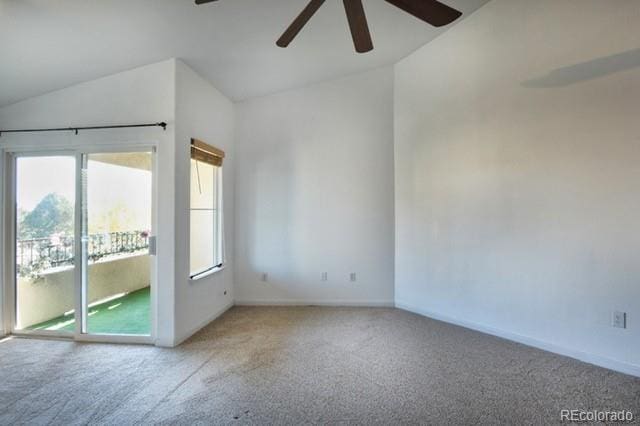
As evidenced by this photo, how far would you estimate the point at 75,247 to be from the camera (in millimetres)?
3430

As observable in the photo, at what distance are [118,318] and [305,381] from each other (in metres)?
2.26

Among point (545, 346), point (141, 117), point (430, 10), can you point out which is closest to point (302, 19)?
point (430, 10)

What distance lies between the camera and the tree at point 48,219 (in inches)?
138

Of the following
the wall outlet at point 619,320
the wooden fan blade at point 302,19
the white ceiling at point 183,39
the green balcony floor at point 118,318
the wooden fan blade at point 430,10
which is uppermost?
the white ceiling at point 183,39

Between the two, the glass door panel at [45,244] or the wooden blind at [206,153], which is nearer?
the glass door panel at [45,244]

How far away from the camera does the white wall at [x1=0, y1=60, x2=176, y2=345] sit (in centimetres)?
325

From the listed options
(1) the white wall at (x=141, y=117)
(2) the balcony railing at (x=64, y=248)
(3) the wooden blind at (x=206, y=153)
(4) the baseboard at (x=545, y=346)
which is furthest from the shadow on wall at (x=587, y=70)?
(2) the balcony railing at (x=64, y=248)

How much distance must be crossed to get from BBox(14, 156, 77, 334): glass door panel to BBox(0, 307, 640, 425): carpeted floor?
31 cm

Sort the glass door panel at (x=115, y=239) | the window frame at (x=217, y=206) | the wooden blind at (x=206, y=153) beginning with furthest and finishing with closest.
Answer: the window frame at (x=217, y=206)
the wooden blind at (x=206, y=153)
the glass door panel at (x=115, y=239)

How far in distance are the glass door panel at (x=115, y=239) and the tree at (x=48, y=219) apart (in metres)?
0.25

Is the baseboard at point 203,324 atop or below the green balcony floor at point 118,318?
below

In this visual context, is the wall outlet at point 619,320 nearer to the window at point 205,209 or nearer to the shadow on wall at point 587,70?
the shadow on wall at point 587,70

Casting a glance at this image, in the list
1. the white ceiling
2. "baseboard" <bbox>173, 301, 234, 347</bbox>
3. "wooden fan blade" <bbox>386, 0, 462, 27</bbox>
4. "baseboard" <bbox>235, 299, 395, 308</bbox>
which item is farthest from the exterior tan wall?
"wooden fan blade" <bbox>386, 0, 462, 27</bbox>

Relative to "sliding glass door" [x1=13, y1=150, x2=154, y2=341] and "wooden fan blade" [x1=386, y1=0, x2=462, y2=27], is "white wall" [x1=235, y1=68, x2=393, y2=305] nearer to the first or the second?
"sliding glass door" [x1=13, y1=150, x2=154, y2=341]
